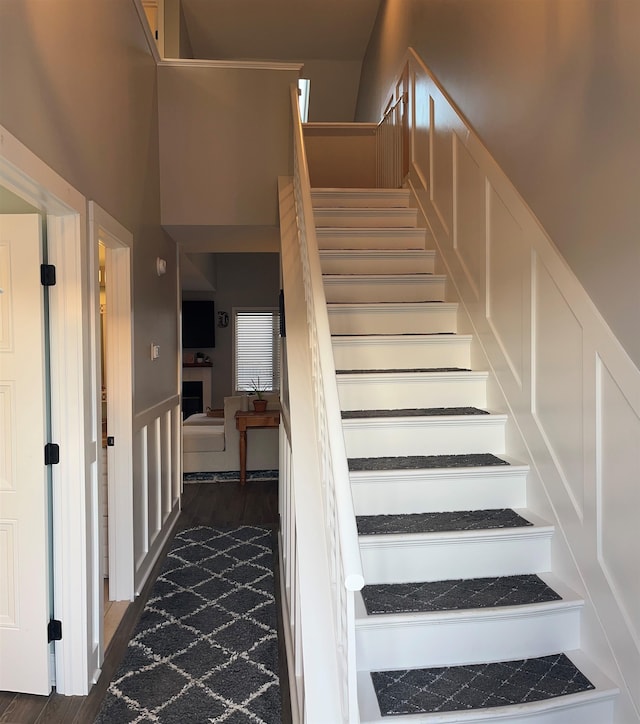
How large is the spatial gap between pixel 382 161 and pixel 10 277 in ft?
13.2

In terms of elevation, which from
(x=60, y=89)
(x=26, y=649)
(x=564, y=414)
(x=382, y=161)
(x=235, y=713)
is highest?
(x=382, y=161)

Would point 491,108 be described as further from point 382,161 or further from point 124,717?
point 124,717

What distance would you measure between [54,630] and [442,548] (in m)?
1.65

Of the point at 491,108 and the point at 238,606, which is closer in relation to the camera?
the point at 491,108

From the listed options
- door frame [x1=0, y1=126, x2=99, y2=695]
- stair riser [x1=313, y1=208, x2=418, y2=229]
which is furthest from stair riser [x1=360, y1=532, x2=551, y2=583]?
stair riser [x1=313, y1=208, x2=418, y2=229]

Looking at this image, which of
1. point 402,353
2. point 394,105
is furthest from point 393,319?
point 394,105

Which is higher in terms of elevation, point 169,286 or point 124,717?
point 169,286

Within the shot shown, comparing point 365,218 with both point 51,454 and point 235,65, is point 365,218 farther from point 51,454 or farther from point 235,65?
point 51,454

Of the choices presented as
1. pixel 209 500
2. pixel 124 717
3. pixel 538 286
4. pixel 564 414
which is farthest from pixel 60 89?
pixel 209 500

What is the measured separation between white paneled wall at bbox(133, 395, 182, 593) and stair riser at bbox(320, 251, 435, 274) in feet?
5.00

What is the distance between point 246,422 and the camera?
5.47m

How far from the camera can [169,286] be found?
4.27 meters

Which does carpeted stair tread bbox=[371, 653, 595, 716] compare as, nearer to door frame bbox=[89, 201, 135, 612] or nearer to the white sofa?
door frame bbox=[89, 201, 135, 612]

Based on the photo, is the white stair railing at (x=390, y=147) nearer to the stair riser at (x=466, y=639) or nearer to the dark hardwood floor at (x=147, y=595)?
the dark hardwood floor at (x=147, y=595)
